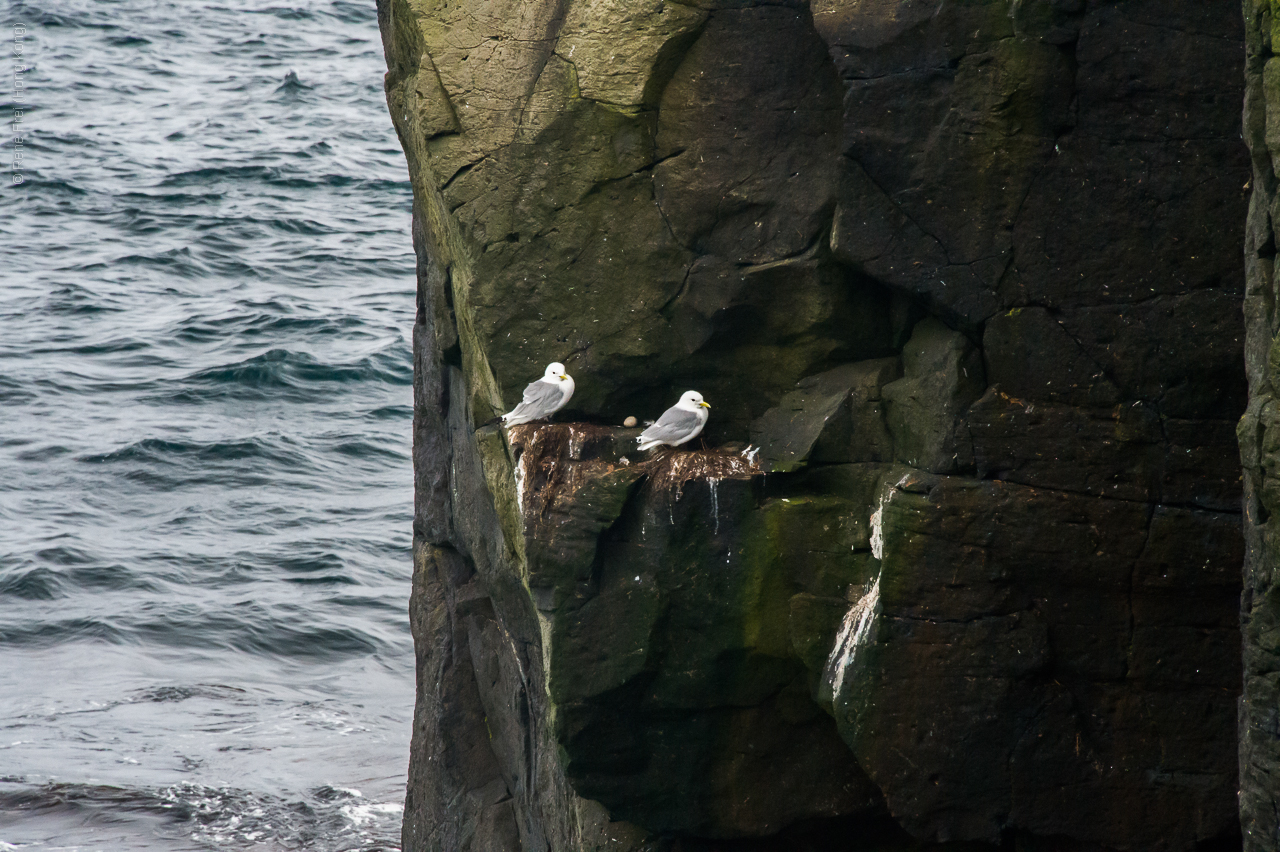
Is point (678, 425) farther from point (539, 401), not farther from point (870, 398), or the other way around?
point (870, 398)

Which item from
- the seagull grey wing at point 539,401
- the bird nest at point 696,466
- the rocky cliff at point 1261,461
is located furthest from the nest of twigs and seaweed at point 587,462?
the rocky cliff at point 1261,461

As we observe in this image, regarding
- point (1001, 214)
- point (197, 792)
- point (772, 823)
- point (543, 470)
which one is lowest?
point (197, 792)

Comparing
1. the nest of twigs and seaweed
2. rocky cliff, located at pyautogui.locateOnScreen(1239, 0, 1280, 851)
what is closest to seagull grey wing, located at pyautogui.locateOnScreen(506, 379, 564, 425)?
the nest of twigs and seaweed

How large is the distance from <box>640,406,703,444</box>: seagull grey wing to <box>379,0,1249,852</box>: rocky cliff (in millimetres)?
186

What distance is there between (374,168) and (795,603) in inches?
1050

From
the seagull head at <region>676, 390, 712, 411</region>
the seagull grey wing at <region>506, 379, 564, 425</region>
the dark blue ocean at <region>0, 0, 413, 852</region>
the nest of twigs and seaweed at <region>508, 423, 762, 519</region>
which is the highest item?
the seagull head at <region>676, 390, 712, 411</region>

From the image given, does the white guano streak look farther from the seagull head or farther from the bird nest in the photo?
the seagull head

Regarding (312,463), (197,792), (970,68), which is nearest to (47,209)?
(312,463)

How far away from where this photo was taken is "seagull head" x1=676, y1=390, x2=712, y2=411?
755 cm

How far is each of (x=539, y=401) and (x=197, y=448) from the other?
15.8 metres

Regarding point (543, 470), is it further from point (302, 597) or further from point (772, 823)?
point (302, 597)

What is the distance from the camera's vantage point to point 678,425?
751 cm

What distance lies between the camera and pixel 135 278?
25.8 meters

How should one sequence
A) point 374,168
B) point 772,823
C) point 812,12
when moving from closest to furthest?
point 812,12 → point 772,823 → point 374,168
